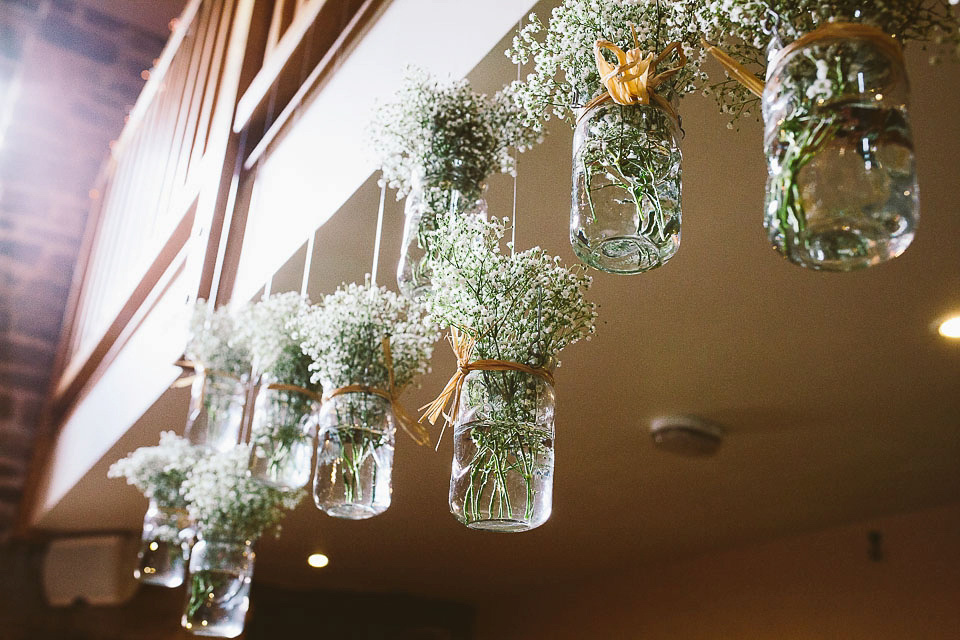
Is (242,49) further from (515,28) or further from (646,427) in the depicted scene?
(646,427)

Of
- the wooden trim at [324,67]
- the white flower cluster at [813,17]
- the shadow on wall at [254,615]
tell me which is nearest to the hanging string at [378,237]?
the wooden trim at [324,67]

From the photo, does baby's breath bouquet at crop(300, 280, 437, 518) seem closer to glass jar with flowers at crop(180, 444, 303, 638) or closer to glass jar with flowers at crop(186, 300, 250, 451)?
glass jar with flowers at crop(186, 300, 250, 451)

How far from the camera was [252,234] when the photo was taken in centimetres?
208

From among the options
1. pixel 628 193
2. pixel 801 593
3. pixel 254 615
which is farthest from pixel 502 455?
pixel 254 615

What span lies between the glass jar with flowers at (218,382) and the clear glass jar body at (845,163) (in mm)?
969

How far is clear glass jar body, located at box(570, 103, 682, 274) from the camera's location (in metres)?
0.84

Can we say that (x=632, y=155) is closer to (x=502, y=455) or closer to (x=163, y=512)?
(x=502, y=455)

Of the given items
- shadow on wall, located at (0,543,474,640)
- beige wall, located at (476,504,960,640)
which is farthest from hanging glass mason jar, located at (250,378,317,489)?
beige wall, located at (476,504,960,640)

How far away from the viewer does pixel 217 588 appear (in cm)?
168

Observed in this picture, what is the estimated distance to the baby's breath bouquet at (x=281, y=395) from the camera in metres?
1.25

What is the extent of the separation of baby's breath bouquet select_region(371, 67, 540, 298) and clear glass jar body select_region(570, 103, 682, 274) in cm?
38

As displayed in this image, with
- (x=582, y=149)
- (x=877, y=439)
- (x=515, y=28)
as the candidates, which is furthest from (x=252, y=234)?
(x=877, y=439)

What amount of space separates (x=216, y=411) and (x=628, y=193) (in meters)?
0.82

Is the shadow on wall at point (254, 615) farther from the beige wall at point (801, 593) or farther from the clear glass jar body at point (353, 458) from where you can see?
the clear glass jar body at point (353, 458)
